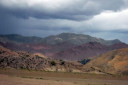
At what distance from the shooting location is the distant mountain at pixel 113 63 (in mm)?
92750

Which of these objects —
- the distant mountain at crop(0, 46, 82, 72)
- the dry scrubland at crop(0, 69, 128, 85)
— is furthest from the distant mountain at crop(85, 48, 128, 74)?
the dry scrubland at crop(0, 69, 128, 85)

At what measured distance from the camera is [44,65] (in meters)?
83.5

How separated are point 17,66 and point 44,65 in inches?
481

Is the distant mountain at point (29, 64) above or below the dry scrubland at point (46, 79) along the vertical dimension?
above

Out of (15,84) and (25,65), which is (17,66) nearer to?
(25,65)

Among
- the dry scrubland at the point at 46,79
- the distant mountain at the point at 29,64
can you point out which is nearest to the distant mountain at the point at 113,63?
the distant mountain at the point at 29,64

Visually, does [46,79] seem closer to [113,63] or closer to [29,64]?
[29,64]

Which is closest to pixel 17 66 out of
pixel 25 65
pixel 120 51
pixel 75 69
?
pixel 25 65

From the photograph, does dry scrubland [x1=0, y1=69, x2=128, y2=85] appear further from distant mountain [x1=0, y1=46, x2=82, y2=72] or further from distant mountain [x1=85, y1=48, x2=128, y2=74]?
distant mountain [x1=85, y1=48, x2=128, y2=74]

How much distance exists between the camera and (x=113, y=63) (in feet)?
337

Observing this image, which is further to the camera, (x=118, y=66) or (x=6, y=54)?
(x=118, y=66)

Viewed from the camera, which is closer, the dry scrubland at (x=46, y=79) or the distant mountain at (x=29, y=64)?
the dry scrubland at (x=46, y=79)

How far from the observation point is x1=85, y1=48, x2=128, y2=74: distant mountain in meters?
92.8

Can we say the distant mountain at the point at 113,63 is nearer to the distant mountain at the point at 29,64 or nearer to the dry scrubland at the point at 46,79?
the distant mountain at the point at 29,64
